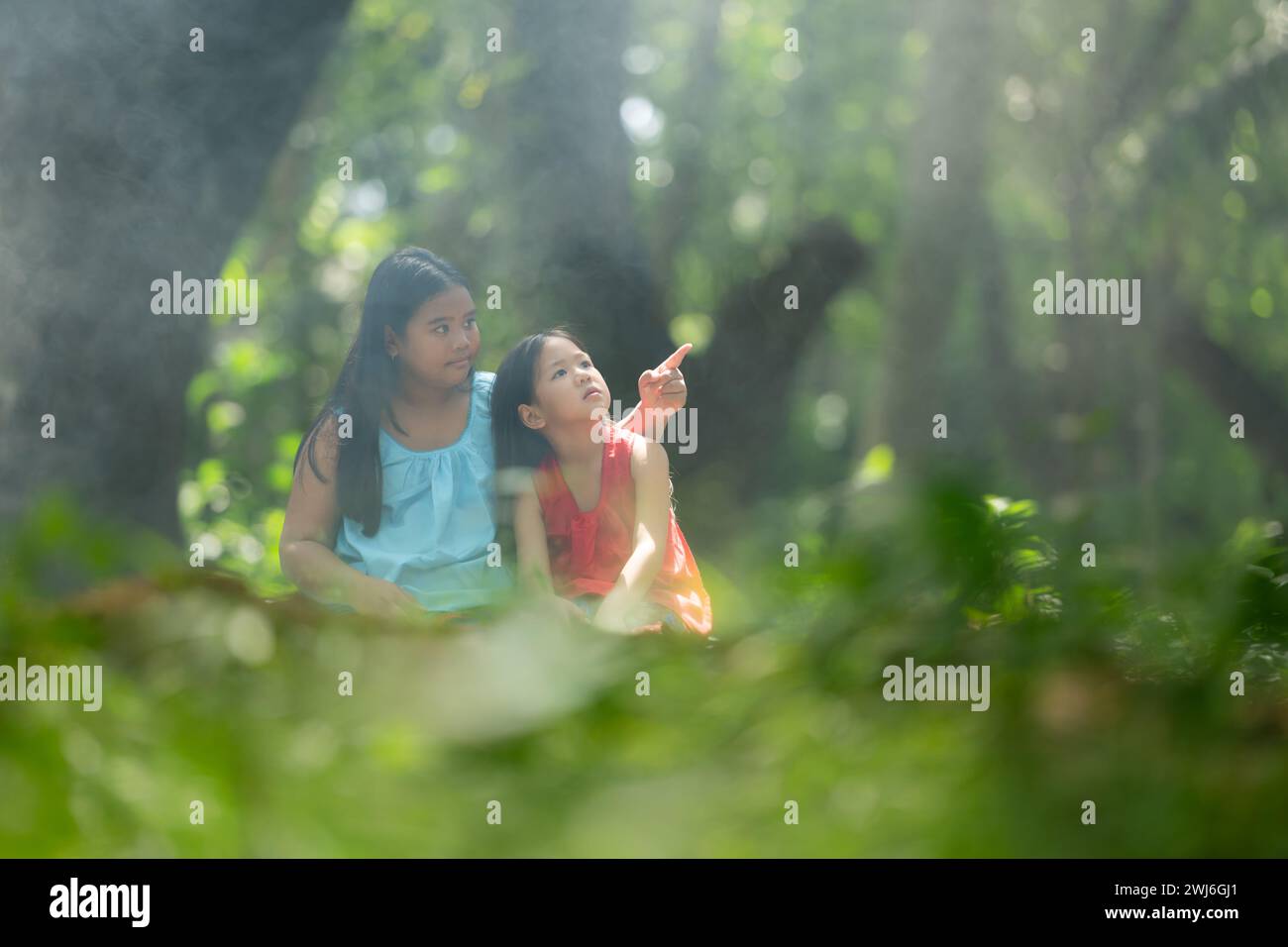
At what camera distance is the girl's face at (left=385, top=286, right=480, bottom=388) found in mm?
2527

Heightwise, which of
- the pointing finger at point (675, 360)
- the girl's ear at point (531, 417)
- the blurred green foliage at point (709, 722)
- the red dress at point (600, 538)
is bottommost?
the blurred green foliage at point (709, 722)

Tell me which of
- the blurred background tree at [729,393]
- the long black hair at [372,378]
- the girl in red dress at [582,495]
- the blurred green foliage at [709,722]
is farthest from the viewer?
the long black hair at [372,378]

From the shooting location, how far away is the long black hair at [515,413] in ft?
7.94

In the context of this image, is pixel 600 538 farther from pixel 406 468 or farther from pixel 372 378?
pixel 372 378

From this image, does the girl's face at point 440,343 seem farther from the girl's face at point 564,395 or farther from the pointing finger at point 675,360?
the pointing finger at point 675,360

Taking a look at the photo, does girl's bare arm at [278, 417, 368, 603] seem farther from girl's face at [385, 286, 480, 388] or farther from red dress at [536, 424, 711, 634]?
red dress at [536, 424, 711, 634]

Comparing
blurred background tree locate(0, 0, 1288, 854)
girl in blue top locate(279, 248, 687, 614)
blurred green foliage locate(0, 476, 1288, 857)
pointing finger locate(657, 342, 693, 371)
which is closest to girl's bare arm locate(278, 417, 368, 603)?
girl in blue top locate(279, 248, 687, 614)

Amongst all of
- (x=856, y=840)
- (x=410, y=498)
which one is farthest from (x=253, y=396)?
(x=856, y=840)

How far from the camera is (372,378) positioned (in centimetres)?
256

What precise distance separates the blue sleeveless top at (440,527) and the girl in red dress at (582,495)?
2.0 inches

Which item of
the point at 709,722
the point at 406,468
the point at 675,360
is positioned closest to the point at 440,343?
the point at 406,468

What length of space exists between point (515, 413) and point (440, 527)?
0.28m

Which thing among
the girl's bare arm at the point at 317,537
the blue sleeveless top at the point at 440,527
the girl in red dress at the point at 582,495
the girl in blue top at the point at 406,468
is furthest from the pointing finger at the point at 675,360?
the girl's bare arm at the point at 317,537

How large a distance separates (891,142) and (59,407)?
252 cm
